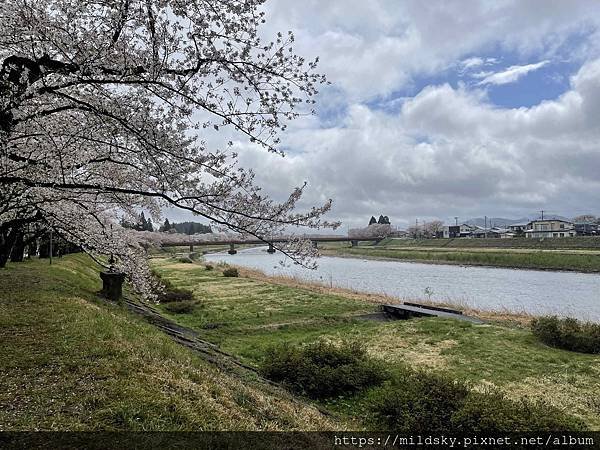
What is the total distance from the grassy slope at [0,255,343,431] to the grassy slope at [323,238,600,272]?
5593cm

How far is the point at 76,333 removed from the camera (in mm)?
7953

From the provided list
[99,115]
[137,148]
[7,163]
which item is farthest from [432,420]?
[7,163]

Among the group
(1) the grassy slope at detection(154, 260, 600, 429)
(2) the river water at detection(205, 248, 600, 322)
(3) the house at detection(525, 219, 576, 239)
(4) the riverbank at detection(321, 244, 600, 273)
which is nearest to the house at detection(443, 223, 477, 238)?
(3) the house at detection(525, 219, 576, 239)

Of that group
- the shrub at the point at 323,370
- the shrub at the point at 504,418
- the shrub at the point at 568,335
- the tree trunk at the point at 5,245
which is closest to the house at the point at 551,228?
the shrub at the point at 568,335

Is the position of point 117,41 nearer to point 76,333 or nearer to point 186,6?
point 186,6

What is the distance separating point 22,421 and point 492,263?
65097 mm

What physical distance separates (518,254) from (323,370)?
2385 inches

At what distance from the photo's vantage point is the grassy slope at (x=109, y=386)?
5016 mm

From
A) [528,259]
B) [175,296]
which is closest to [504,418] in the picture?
[175,296]

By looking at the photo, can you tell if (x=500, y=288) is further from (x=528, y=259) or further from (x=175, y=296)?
(x=175, y=296)

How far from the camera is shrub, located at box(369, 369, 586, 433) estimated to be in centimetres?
729

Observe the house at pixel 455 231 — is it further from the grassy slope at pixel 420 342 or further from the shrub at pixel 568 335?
the shrub at pixel 568 335

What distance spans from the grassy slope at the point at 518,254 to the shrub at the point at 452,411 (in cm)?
5191

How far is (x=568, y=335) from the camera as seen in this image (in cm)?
1448
